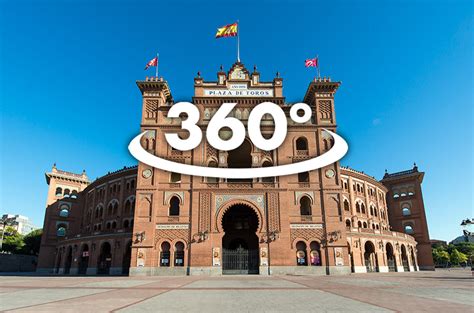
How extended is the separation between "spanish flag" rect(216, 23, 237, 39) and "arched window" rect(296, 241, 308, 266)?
954 inches

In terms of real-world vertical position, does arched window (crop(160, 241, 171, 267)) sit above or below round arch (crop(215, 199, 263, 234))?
below

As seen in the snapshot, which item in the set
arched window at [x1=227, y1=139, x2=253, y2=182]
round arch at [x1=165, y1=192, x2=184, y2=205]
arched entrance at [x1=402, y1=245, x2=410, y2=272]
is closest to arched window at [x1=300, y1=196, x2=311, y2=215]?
arched window at [x1=227, y1=139, x2=253, y2=182]

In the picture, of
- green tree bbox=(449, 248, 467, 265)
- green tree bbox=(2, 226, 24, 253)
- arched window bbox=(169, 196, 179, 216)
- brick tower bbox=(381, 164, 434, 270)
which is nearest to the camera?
arched window bbox=(169, 196, 179, 216)

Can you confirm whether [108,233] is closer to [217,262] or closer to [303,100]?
[217,262]

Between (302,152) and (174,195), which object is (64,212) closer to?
(174,195)

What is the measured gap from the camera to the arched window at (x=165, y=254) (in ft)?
105

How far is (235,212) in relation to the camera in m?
38.1

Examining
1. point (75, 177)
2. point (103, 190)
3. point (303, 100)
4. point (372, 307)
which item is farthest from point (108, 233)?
point (372, 307)

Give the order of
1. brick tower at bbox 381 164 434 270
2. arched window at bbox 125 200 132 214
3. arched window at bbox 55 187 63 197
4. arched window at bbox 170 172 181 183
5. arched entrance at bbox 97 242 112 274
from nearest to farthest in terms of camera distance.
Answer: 1. arched window at bbox 170 172 181 183
2. arched entrance at bbox 97 242 112 274
3. arched window at bbox 125 200 132 214
4. brick tower at bbox 381 164 434 270
5. arched window at bbox 55 187 63 197

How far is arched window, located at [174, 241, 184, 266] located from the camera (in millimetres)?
31969

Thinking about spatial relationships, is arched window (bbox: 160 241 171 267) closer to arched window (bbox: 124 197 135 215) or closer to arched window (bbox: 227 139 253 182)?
arched window (bbox: 227 139 253 182)

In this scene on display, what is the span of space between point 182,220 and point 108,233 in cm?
1260

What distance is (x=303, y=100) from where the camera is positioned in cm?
4134

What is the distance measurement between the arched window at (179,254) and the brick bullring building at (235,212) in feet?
0.33
